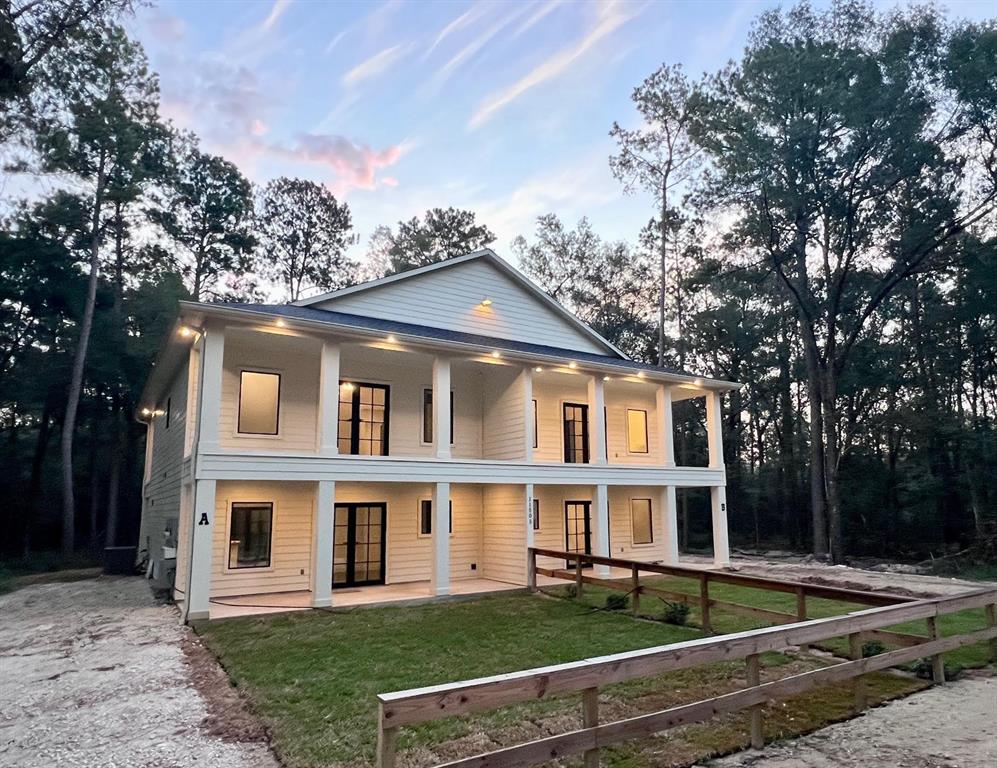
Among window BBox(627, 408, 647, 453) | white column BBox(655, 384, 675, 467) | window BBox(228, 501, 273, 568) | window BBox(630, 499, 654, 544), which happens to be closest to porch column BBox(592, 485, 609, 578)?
white column BBox(655, 384, 675, 467)

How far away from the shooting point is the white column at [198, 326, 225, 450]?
934 centimetres

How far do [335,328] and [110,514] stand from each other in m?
21.0

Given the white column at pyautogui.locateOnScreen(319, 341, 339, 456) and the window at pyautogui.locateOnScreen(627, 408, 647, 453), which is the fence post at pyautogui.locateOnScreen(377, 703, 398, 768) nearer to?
the white column at pyautogui.locateOnScreen(319, 341, 339, 456)

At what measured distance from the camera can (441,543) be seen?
1097 centimetres

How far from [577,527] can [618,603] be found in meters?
5.47

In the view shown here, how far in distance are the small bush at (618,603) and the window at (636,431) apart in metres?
6.76

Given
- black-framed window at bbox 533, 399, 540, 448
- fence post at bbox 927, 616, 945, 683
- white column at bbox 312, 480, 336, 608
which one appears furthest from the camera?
black-framed window at bbox 533, 399, 540, 448

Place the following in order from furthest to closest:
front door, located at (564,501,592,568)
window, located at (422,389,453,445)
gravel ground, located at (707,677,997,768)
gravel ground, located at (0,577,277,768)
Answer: front door, located at (564,501,592,568) < window, located at (422,389,453,445) < gravel ground, located at (0,577,277,768) < gravel ground, located at (707,677,997,768)

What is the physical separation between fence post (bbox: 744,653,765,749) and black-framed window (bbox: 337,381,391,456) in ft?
30.3

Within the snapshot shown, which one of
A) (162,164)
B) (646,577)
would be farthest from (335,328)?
(162,164)

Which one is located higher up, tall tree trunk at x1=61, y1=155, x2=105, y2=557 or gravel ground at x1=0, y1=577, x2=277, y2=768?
tall tree trunk at x1=61, y1=155, x2=105, y2=557

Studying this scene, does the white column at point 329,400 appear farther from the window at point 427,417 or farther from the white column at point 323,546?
the window at point 427,417

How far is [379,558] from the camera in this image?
12.4 m

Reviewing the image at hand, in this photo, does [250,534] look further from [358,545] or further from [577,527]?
[577,527]
